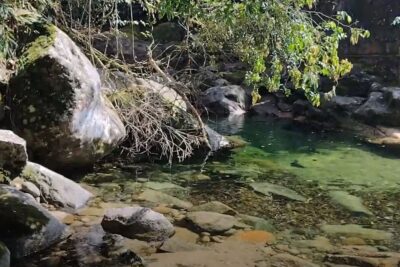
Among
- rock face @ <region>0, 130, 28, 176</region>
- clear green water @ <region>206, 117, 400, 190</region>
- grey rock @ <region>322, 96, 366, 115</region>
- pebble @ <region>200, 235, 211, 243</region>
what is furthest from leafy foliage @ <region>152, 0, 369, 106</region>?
grey rock @ <region>322, 96, 366, 115</region>

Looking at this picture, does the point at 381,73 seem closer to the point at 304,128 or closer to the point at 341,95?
the point at 341,95

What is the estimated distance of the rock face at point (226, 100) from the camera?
1516cm

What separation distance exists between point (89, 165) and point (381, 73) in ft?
43.2

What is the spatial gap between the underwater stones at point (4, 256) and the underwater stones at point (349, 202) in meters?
3.83

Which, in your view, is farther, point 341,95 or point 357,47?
point 357,47

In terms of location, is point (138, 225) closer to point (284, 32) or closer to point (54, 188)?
point (54, 188)

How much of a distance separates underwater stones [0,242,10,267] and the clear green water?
460cm

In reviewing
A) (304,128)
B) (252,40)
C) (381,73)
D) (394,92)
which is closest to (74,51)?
(252,40)

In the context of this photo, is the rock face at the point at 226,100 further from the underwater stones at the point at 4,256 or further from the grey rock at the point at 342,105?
the underwater stones at the point at 4,256

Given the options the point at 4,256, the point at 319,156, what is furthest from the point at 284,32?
the point at 319,156

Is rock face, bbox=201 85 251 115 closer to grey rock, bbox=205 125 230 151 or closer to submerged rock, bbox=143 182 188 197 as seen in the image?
grey rock, bbox=205 125 230 151

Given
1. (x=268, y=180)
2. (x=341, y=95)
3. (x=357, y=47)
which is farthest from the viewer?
(x=357, y=47)

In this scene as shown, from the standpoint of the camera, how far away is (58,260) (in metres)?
3.81

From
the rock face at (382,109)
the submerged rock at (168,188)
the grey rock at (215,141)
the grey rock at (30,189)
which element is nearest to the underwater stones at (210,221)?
the submerged rock at (168,188)
